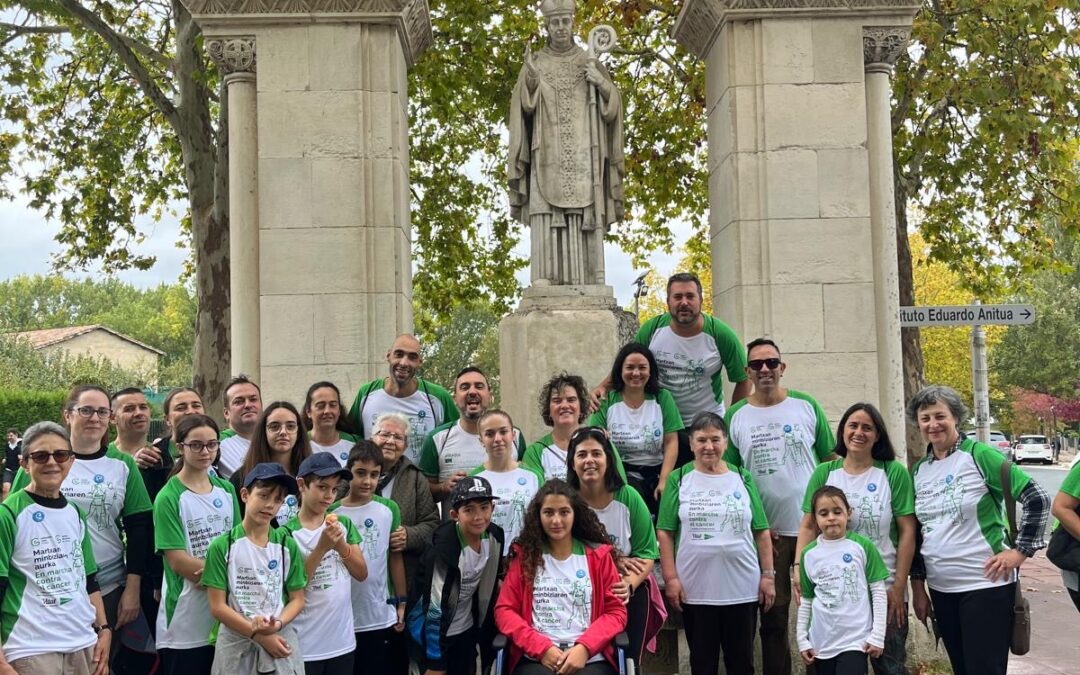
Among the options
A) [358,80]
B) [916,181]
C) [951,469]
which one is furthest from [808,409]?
[916,181]

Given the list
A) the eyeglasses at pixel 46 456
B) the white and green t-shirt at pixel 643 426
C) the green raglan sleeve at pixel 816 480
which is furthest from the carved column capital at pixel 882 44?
the eyeglasses at pixel 46 456

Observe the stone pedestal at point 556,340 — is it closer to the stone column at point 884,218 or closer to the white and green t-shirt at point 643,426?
the stone column at point 884,218

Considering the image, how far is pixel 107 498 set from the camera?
5391mm

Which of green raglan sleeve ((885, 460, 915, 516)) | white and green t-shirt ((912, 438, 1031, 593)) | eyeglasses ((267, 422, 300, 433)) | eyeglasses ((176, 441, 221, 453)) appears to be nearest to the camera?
eyeglasses ((176, 441, 221, 453))

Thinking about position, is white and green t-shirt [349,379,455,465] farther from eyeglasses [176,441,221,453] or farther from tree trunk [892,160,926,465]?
tree trunk [892,160,926,465]

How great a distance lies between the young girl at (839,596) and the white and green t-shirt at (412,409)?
7.85ft

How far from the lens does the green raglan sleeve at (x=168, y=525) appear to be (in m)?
5.05

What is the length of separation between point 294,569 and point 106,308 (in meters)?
95.5

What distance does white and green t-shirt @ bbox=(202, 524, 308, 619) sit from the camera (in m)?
4.83

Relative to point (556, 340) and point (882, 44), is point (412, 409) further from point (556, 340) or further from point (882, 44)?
point (882, 44)

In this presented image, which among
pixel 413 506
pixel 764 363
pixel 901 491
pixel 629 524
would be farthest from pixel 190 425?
pixel 901 491

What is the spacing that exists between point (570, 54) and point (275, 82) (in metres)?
2.40

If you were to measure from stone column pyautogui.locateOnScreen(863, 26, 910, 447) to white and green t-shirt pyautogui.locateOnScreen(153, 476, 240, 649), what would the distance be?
5.77m

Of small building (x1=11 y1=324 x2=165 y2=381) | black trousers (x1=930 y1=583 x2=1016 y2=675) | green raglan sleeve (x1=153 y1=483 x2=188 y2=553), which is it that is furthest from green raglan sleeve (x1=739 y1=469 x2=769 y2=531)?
small building (x1=11 y1=324 x2=165 y2=381)
